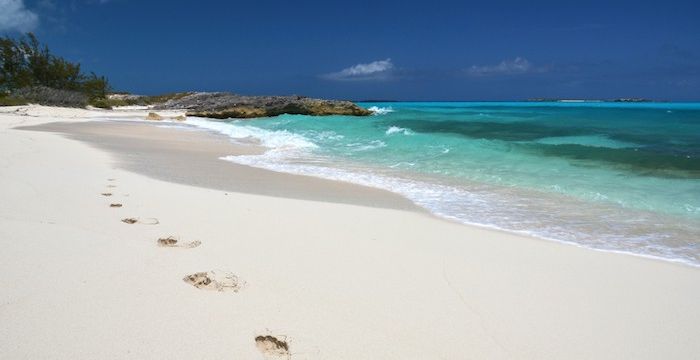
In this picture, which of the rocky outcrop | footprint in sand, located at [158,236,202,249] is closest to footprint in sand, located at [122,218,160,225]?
footprint in sand, located at [158,236,202,249]

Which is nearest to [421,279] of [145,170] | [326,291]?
[326,291]

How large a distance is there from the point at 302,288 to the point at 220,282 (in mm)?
512

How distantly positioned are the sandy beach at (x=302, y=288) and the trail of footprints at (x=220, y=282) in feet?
0.03

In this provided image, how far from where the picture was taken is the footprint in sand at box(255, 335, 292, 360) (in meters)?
2.08

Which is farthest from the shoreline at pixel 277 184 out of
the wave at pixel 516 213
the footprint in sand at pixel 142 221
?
the footprint in sand at pixel 142 221

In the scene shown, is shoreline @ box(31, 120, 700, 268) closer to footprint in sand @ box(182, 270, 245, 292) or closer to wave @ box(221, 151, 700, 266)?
wave @ box(221, 151, 700, 266)

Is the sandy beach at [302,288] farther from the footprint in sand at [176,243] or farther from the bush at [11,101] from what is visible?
the bush at [11,101]

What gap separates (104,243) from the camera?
333 centimetres

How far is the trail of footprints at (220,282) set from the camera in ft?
6.94

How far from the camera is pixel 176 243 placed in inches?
139

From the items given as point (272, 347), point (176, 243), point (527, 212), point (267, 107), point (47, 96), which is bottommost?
point (527, 212)

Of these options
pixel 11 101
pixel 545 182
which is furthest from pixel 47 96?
pixel 545 182

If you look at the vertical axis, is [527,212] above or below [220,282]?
below

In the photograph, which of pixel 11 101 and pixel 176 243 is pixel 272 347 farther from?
pixel 11 101
